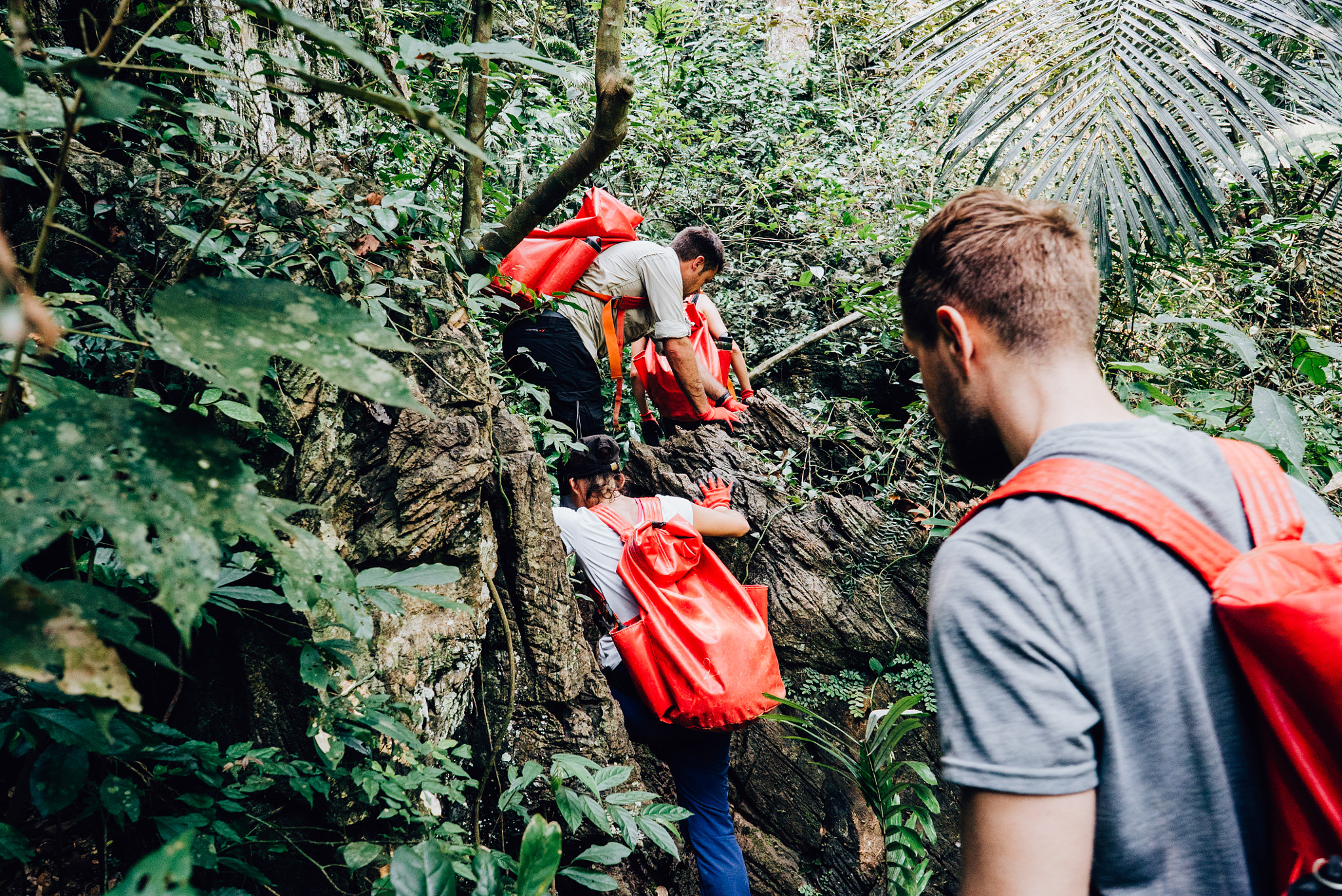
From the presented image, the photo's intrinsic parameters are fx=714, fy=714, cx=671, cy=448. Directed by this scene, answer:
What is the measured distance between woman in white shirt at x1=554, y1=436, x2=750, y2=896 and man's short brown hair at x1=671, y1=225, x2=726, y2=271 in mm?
1600

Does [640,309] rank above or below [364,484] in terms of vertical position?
above

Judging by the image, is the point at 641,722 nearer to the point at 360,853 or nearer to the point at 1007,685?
the point at 360,853

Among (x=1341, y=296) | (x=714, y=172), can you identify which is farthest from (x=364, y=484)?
(x=1341, y=296)

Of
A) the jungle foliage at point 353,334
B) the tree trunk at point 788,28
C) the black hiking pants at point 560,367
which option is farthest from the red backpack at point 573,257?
the tree trunk at point 788,28

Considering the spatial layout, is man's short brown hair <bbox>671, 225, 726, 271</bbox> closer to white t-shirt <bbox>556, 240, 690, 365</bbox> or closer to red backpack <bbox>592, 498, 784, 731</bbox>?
white t-shirt <bbox>556, 240, 690, 365</bbox>

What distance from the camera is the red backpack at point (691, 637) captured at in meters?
3.03

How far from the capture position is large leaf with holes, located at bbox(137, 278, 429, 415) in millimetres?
698

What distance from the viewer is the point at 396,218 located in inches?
94.3

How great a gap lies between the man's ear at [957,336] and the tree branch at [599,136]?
186cm

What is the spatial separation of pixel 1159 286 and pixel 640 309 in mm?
3434

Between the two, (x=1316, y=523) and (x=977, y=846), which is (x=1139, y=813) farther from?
(x=1316, y=523)

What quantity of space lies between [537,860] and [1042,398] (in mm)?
1183

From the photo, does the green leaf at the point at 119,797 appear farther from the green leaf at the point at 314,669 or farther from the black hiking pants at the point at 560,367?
the black hiking pants at the point at 560,367

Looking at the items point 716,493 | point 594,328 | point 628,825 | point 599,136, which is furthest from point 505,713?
point 594,328
